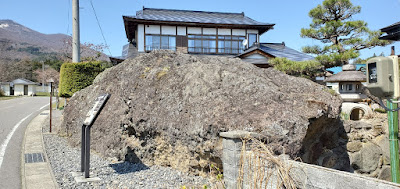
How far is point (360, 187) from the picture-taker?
2318mm

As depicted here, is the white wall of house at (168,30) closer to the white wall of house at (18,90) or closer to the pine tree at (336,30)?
the pine tree at (336,30)

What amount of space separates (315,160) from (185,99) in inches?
105

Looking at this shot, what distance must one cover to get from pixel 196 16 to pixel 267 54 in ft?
25.2

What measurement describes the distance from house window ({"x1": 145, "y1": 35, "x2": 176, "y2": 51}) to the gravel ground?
50.9 ft

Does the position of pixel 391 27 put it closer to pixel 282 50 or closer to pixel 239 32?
pixel 239 32

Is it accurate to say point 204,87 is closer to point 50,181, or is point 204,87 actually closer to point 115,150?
point 115,150

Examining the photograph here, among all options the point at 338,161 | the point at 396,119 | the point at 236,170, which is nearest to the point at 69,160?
the point at 236,170

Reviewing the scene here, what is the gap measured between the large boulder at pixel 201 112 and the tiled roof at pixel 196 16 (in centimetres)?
1592

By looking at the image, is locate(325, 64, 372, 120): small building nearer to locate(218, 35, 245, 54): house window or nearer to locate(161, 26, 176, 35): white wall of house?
locate(218, 35, 245, 54): house window

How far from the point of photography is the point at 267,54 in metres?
20.6

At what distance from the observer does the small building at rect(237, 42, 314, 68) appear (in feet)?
66.2

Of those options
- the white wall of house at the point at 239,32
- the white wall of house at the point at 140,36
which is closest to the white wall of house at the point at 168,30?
the white wall of house at the point at 140,36

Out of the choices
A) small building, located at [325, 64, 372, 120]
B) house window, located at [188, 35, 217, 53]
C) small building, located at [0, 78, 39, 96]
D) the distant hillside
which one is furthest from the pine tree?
small building, located at [0, 78, 39, 96]

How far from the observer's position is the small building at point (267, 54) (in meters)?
20.2
